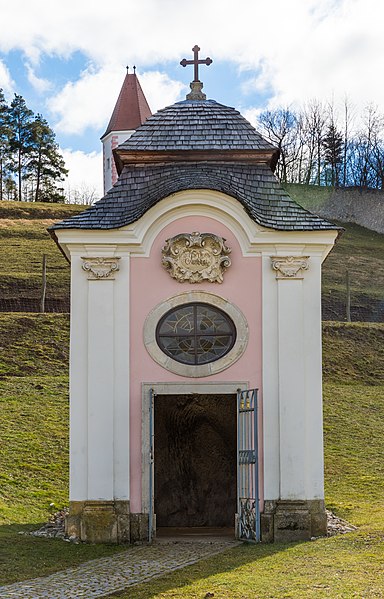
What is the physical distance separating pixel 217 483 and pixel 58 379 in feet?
36.5

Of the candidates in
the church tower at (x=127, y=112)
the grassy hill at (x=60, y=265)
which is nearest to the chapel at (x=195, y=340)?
the grassy hill at (x=60, y=265)

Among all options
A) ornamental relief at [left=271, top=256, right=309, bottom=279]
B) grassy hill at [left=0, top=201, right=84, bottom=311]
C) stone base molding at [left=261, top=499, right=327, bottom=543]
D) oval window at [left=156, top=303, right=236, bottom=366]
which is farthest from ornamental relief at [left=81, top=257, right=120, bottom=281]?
grassy hill at [left=0, top=201, right=84, bottom=311]

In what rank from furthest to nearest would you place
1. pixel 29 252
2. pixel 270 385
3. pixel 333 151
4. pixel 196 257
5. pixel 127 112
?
pixel 333 151, pixel 127 112, pixel 29 252, pixel 196 257, pixel 270 385

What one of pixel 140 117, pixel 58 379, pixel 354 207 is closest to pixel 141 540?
pixel 58 379

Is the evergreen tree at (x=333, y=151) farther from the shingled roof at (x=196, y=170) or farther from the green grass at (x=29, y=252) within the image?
the shingled roof at (x=196, y=170)

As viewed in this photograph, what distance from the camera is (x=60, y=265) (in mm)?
47406

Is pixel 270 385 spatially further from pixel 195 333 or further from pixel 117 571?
pixel 117 571

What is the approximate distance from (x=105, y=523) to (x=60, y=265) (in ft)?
114

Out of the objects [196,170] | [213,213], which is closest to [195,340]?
[213,213]

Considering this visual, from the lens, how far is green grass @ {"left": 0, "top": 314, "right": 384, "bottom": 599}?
956 centimetres

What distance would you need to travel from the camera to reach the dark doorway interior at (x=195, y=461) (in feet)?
55.9

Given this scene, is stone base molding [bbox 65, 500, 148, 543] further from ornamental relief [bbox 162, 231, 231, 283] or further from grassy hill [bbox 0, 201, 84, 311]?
grassy hill [bbox 0, 201, 84, 311]

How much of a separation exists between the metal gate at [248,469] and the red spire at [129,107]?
152ft

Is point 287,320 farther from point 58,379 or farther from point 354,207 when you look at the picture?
point 354,207
